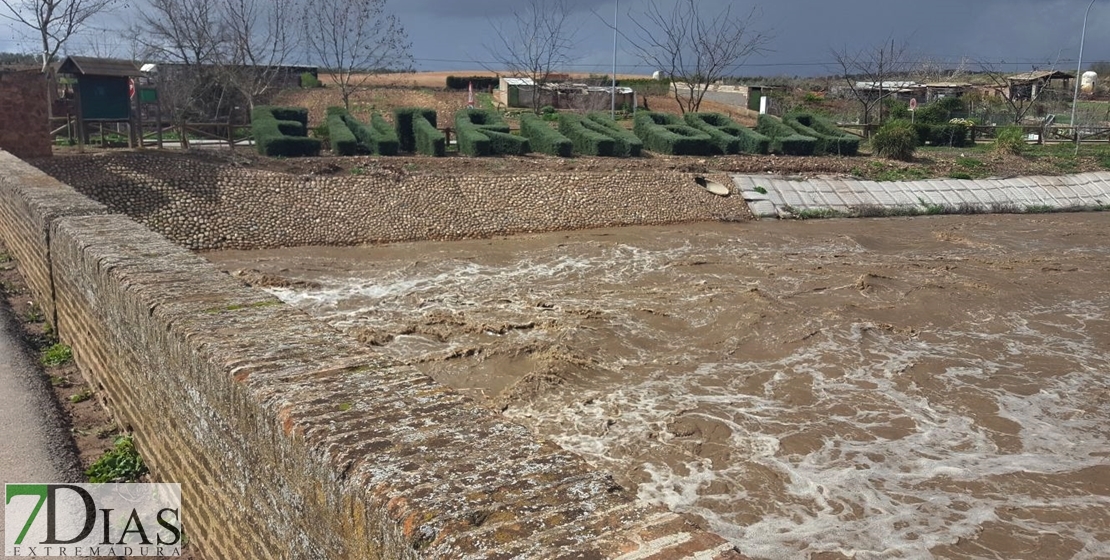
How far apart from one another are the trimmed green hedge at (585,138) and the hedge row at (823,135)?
685cm

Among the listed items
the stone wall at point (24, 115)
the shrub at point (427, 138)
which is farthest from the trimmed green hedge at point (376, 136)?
the stone wall at point (24, 115)

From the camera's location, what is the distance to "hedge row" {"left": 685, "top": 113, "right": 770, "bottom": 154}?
83.3 feet

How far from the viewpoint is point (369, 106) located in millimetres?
33500

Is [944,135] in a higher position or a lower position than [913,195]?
higher

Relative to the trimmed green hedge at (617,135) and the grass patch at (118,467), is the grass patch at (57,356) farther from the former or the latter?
the trimmed green hedge at (617,135)

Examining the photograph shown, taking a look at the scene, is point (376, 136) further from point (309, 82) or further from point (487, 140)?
point (309, 82)

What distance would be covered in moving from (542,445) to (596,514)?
47 centimetres

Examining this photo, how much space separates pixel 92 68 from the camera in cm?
1880

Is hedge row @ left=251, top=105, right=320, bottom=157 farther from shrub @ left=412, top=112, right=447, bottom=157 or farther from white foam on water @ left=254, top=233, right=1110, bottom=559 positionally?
white foam on water @ left=254, top=233, right=1110, bottom=559

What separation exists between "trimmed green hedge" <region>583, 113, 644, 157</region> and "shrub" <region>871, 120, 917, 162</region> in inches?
296

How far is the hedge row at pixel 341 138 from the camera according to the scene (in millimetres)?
21906

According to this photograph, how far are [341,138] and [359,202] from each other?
4.15 m

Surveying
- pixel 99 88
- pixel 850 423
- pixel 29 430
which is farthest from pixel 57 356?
pixel 99 88

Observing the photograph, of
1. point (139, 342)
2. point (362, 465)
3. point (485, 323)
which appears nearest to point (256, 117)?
point (485, 323)
